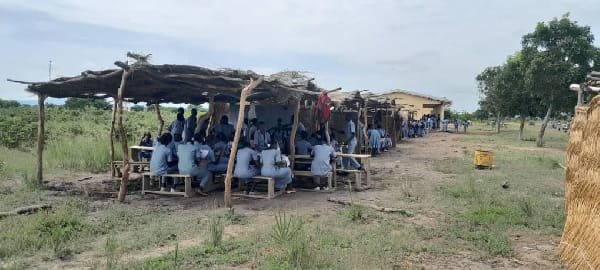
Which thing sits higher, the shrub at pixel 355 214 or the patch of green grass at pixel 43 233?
the shrub at pixel 355 214

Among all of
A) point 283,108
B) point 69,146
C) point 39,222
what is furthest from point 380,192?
point 69,146

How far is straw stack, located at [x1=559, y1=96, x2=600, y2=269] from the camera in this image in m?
4.71

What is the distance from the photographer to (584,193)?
509 cm

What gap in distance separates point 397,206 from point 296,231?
10.6ft

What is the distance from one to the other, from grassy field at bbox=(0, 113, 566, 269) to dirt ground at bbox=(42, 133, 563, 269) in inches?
0.7

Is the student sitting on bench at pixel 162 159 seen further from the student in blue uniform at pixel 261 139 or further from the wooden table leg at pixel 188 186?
the student in blue uniform at pixel 261 139

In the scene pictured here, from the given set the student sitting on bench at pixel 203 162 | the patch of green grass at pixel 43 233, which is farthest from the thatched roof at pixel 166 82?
the patch of green grass at pixel 43 233

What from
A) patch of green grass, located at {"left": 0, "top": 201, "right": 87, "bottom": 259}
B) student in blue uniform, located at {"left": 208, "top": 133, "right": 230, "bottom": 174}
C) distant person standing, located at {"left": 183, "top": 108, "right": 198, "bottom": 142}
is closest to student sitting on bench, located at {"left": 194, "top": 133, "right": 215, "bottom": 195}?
student in blue uniform, located at {"left": 208, "top": 133, "right": 230, "bottom": 174}

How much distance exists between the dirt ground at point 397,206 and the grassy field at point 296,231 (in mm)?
18

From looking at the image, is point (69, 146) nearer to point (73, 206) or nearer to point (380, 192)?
point (73, 206)

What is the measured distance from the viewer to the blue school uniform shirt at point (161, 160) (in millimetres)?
9141

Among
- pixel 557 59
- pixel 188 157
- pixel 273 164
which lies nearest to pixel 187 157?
pixel 188 157

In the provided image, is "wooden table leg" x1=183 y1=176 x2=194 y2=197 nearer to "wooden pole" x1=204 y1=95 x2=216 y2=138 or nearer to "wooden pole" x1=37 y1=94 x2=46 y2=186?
"wooden pole" x1=204 y1=95 x2=216 y2=138

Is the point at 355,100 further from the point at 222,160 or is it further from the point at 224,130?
the point at 222,160
